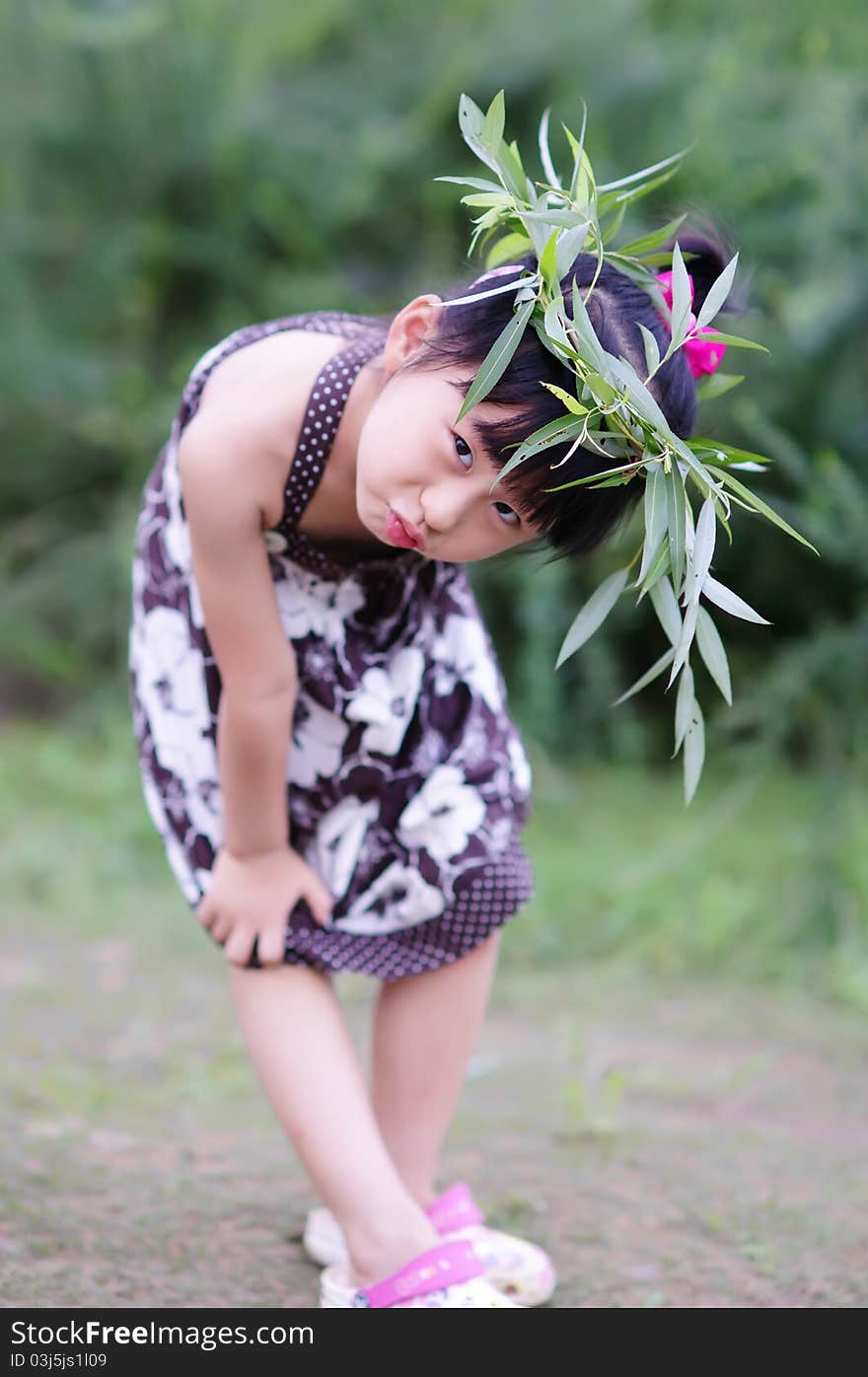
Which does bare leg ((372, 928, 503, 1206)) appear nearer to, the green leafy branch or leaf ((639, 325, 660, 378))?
the green leafy branch

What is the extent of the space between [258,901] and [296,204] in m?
2.75

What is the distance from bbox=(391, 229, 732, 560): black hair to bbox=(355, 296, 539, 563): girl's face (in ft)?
0.04

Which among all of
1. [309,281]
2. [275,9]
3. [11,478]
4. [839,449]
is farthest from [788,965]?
[275,9]

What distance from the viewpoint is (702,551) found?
1.17 m

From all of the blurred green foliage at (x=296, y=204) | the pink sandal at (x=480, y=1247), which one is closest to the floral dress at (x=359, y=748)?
the pink sandal at (x=480, y=1247)

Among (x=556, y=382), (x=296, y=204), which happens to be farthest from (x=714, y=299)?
(x=296, y=204)

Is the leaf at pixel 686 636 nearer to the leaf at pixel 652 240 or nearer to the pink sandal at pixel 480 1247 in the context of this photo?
the leaf at pixel 652 240

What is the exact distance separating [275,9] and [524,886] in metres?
2.89

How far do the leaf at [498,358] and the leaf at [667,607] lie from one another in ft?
0.68

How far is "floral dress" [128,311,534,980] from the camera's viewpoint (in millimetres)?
1549

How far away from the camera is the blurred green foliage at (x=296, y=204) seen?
11.1ft

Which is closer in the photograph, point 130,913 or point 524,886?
point 524,886

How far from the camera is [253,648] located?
1.45m

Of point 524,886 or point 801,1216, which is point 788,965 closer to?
point 801,1216
